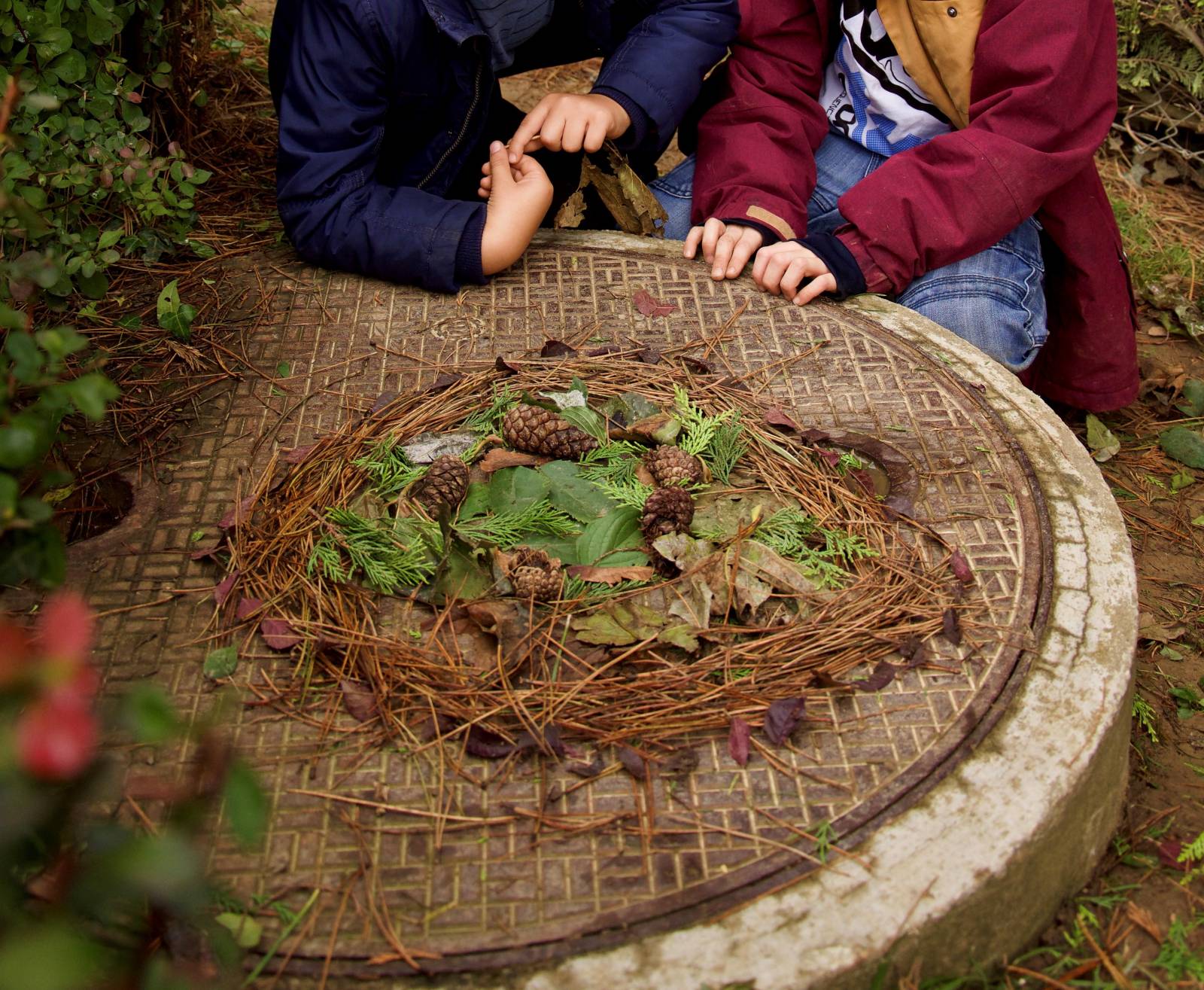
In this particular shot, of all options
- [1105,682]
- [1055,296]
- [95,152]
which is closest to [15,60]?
[95,152]

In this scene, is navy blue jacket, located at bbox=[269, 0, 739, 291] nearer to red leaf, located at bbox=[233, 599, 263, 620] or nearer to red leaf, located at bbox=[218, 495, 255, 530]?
red leaf, located at bbox=[218, 495, 255, 530]

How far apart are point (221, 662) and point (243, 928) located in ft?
1.40

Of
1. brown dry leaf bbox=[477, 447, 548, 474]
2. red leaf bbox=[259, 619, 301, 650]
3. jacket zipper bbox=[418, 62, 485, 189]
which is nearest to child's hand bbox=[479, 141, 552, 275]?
jacket zipper bbox=[418, 62, 485, 189]

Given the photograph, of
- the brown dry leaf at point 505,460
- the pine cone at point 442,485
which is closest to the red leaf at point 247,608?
the pine cone at point 442,485

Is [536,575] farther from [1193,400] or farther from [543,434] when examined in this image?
[1193,400]

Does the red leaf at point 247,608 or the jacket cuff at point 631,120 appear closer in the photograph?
the red leaf at point 247,608

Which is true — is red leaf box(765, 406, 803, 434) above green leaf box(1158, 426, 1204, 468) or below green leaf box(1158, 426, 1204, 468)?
above

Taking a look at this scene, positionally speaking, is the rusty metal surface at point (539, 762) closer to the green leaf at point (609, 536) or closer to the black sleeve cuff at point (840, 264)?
the black sleeve cuff at point (840, 264)

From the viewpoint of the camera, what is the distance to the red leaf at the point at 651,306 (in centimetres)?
224

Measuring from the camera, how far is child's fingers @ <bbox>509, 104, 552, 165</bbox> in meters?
2.37

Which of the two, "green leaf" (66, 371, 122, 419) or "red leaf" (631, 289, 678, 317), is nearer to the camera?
"green leaf" (66, 371, 122, 419)

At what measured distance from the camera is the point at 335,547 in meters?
1.70

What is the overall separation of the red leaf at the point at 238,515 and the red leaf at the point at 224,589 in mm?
111

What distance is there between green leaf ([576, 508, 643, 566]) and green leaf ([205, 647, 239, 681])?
55cm
